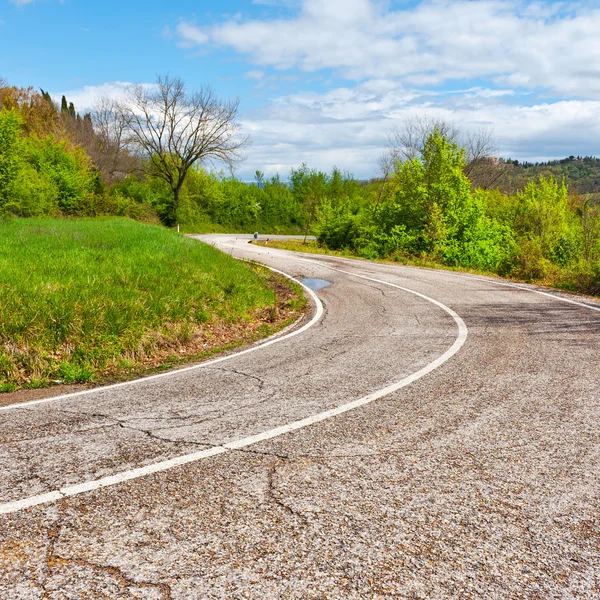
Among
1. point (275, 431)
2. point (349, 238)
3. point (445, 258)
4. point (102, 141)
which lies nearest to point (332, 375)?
point (275, 431)

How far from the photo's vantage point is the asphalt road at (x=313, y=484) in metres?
2.80

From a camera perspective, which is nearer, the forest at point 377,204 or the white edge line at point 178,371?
→ the white edge line at point 178,371

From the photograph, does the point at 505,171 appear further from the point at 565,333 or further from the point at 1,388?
the point at 1,388

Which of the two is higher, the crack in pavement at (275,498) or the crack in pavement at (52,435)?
the crack in pavement at (275,498)

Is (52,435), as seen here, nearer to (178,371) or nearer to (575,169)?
(178,371)

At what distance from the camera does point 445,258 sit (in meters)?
26.1

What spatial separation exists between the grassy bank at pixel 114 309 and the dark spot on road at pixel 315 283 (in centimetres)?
215

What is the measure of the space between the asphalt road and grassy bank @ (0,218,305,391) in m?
1.38

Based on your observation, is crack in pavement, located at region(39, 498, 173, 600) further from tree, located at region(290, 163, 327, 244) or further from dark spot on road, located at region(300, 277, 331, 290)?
tree, located at region(290, 163, 327, 244)

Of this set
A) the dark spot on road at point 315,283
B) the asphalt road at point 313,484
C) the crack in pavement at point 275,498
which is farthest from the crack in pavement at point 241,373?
the dark spot on road at point 315,283

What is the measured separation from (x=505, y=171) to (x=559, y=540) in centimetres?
6201

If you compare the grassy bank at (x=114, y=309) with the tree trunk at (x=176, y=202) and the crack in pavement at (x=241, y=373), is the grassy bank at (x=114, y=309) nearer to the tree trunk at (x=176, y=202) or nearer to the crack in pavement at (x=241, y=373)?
the crack in pavement at (x=241, y=373)

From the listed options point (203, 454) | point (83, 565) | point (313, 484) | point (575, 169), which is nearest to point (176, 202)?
point (203, 454)

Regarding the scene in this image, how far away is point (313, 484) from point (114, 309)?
5.80 m
